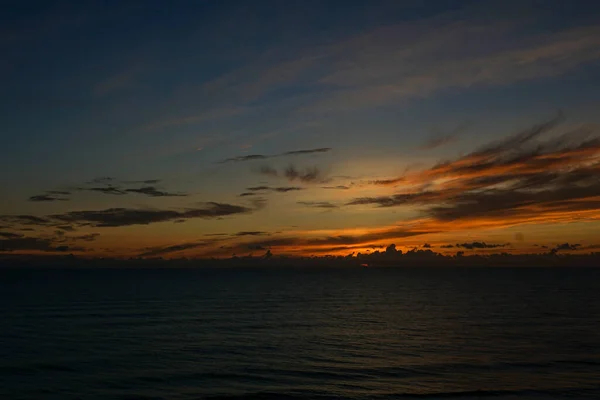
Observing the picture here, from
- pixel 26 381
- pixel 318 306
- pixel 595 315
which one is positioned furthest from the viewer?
pixel 318 306

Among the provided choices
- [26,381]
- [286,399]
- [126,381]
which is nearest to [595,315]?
[286,399]

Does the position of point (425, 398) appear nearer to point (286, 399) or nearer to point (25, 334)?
point (286, 399)

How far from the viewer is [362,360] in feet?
175

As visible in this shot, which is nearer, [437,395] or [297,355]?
[437,395]

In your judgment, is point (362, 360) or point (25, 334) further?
point (25, 334)

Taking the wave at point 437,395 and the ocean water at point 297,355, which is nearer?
the wave at point 437,395

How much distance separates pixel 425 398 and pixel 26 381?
3375 centimetres

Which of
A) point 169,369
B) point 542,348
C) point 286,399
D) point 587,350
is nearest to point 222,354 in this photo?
point 169,369

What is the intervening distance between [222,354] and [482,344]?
104 ft

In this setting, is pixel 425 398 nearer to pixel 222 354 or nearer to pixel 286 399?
pixel 286 399

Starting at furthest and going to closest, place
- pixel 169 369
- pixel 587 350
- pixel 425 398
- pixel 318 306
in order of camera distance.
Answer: pixel 318 306 → pixel 587 350 → pixel 169 369 → pixel 425 398

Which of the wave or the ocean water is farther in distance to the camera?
the ocean water

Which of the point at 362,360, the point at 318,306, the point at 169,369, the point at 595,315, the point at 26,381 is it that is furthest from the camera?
the point at 318,306

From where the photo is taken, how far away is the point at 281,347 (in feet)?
200
